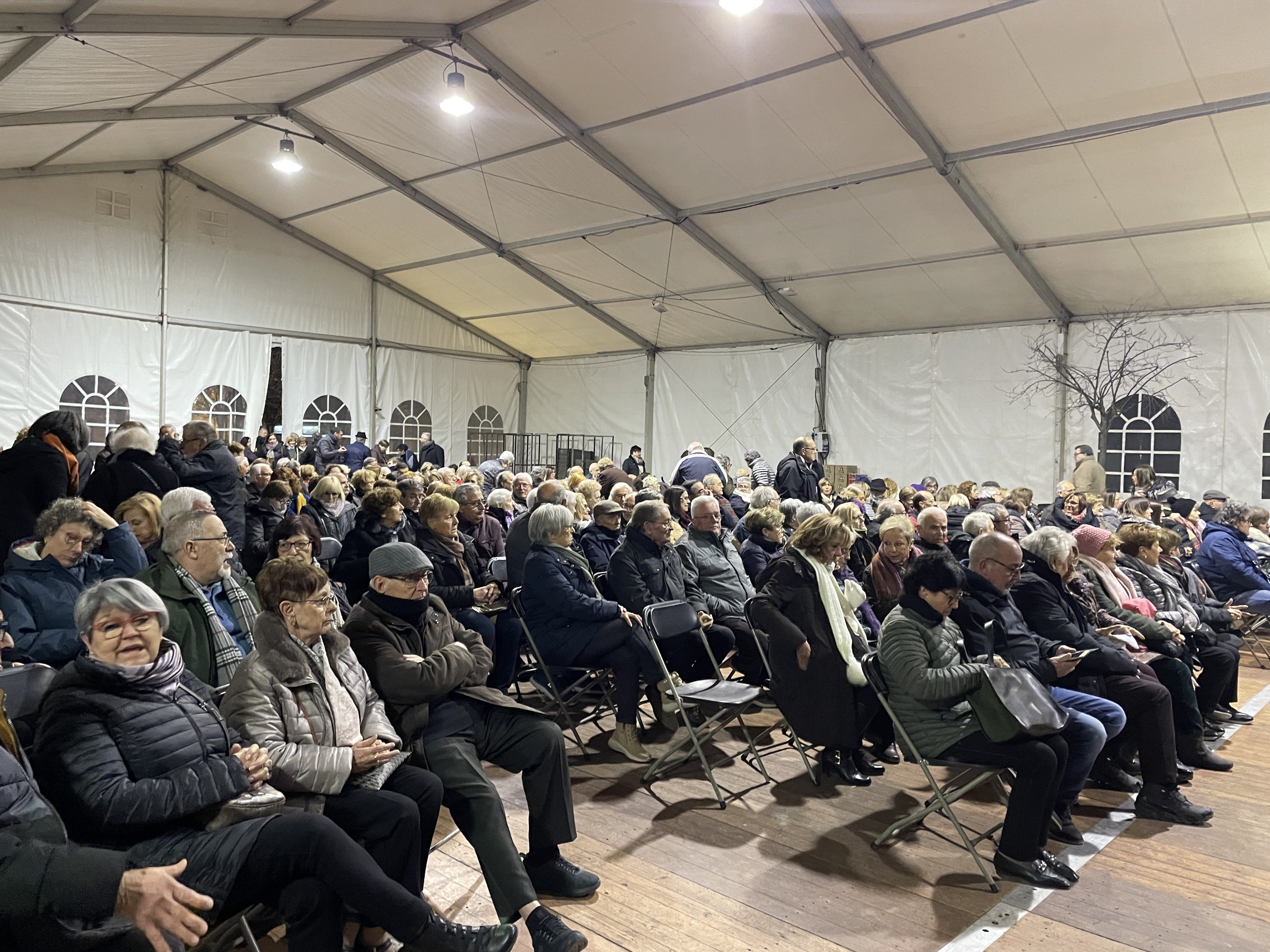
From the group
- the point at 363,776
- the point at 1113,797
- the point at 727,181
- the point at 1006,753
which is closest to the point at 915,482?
the point at 727,181

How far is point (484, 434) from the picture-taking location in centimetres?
1895

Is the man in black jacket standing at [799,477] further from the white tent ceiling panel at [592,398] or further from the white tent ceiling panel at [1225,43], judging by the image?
the white tent ceiling panel at [592,398]

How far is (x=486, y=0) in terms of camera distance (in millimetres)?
8359

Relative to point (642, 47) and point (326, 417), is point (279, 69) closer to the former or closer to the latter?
point (642, 47)

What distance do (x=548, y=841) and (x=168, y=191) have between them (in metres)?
14.5

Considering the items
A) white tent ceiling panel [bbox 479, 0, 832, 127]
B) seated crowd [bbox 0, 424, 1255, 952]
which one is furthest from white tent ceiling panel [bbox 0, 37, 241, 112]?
seated crowd [bbox 0, 424, 1255, 952]

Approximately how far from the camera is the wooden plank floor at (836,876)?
8.63 ft

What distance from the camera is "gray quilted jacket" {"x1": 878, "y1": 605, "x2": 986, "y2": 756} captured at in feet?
10.0

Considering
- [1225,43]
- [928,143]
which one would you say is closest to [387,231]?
[928,143]

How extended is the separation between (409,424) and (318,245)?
12.4 ft

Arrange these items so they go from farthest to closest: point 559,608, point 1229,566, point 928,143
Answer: point 928,143
point 1229,566
point 559,608

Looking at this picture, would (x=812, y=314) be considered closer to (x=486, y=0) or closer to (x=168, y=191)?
(x=486, y=0)

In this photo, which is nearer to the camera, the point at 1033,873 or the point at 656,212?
the point at 1033,873

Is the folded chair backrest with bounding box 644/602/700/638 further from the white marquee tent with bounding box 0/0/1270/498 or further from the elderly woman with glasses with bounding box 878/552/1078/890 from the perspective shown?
the white marquee tent with bounding box 0/0/1270/498
